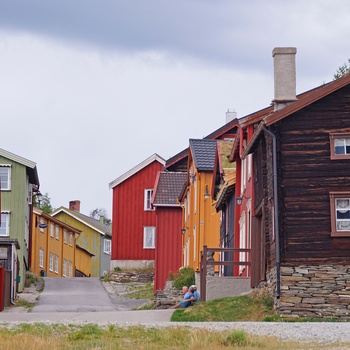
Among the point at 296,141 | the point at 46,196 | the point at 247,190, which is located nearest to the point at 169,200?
the point at 247,190

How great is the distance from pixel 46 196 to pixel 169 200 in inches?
2743

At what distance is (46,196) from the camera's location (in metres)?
124

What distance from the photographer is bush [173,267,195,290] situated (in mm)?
45750

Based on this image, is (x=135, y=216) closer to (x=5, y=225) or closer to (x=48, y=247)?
(x=48, y=247)

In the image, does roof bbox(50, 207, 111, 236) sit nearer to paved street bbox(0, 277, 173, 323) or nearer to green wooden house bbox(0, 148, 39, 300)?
paved street bbox(0, 277, 173, 323)

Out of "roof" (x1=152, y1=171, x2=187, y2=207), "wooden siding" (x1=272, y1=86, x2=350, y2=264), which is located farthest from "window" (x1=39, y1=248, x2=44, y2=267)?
"wooden siding" (x1=272, y1=86, x2=350, y2=264)

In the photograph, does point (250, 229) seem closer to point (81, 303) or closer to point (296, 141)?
point (296, 141)

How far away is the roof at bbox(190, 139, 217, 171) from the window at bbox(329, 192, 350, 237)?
16.9 meters

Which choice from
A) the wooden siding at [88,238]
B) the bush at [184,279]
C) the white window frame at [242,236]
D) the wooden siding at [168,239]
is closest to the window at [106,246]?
the wooden siding at [88,238]

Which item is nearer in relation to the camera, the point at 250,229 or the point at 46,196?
the point at 250,229

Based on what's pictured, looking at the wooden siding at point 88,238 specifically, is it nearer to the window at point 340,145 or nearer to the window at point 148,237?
the window at point 148,237

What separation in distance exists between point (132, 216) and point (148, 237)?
5.48ft

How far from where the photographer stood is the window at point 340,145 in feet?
102

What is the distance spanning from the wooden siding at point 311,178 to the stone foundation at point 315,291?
0.32 metres
